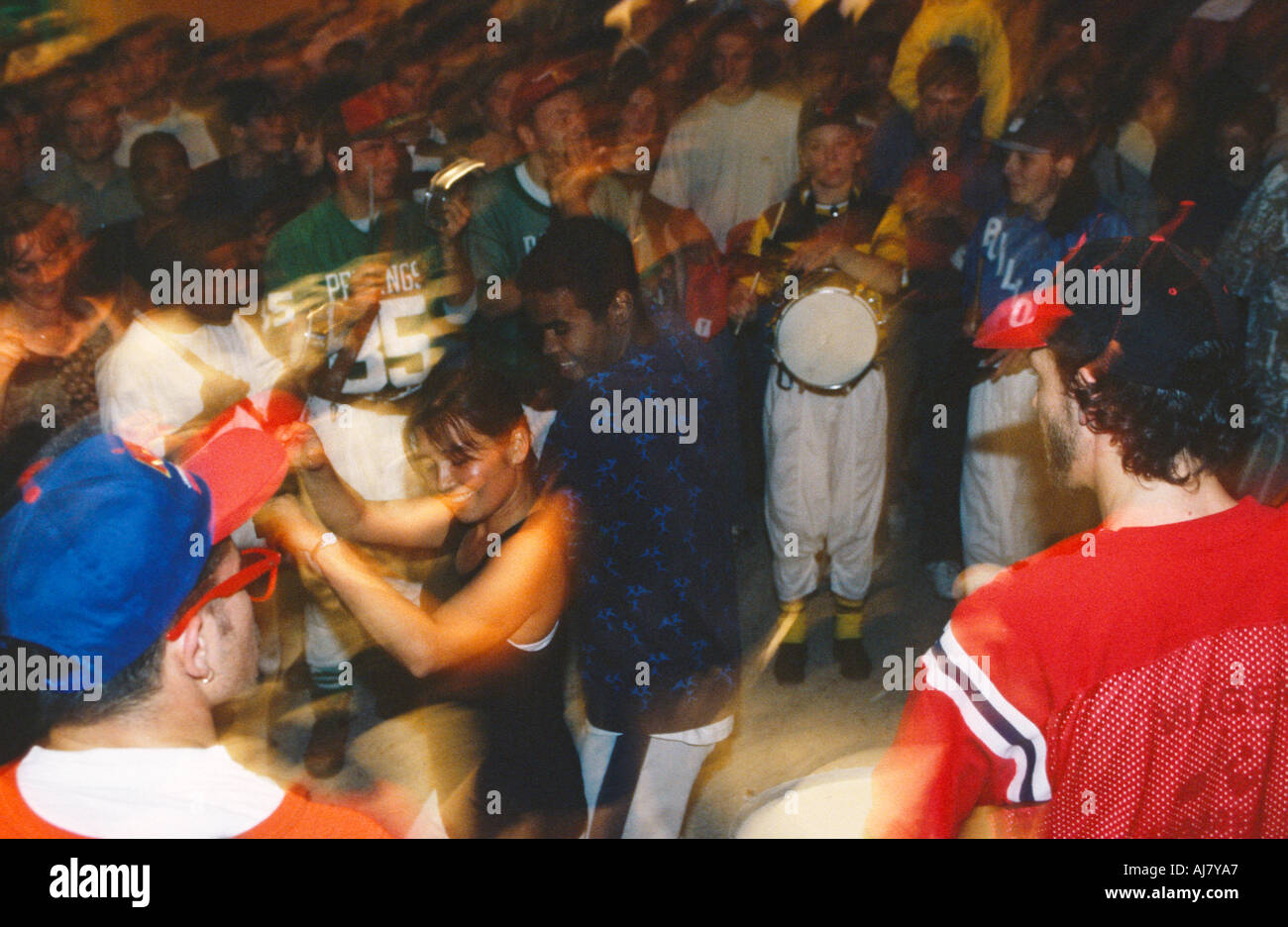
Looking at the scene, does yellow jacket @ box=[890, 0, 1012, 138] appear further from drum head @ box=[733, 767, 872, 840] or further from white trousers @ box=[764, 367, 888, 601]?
drum head @ box=[733, 767, 872, 840]

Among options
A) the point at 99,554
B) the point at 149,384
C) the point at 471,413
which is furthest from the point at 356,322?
the point at 99,554

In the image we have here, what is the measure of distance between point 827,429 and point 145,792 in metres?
2.66

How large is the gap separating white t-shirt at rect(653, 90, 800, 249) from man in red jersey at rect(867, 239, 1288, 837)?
113 inches

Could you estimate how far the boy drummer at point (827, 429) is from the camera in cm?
372

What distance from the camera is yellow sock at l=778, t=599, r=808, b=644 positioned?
386cm

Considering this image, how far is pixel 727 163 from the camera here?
4.50m

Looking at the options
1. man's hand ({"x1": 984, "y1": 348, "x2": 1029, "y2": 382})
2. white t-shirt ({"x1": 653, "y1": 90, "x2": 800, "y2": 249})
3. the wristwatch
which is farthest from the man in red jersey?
white t-shirt ({"x1": 653, "y1": 90, "x2": 800, "y2": 249})

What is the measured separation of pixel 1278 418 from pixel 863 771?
1.84 m

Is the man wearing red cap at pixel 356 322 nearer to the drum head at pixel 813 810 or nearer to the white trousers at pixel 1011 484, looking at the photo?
the drum head at pixel 813 810

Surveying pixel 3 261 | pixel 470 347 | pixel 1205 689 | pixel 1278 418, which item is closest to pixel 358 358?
pixel 470 347

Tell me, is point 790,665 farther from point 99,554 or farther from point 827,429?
point 99,554

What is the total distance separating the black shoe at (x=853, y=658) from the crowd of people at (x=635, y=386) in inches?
0.7
